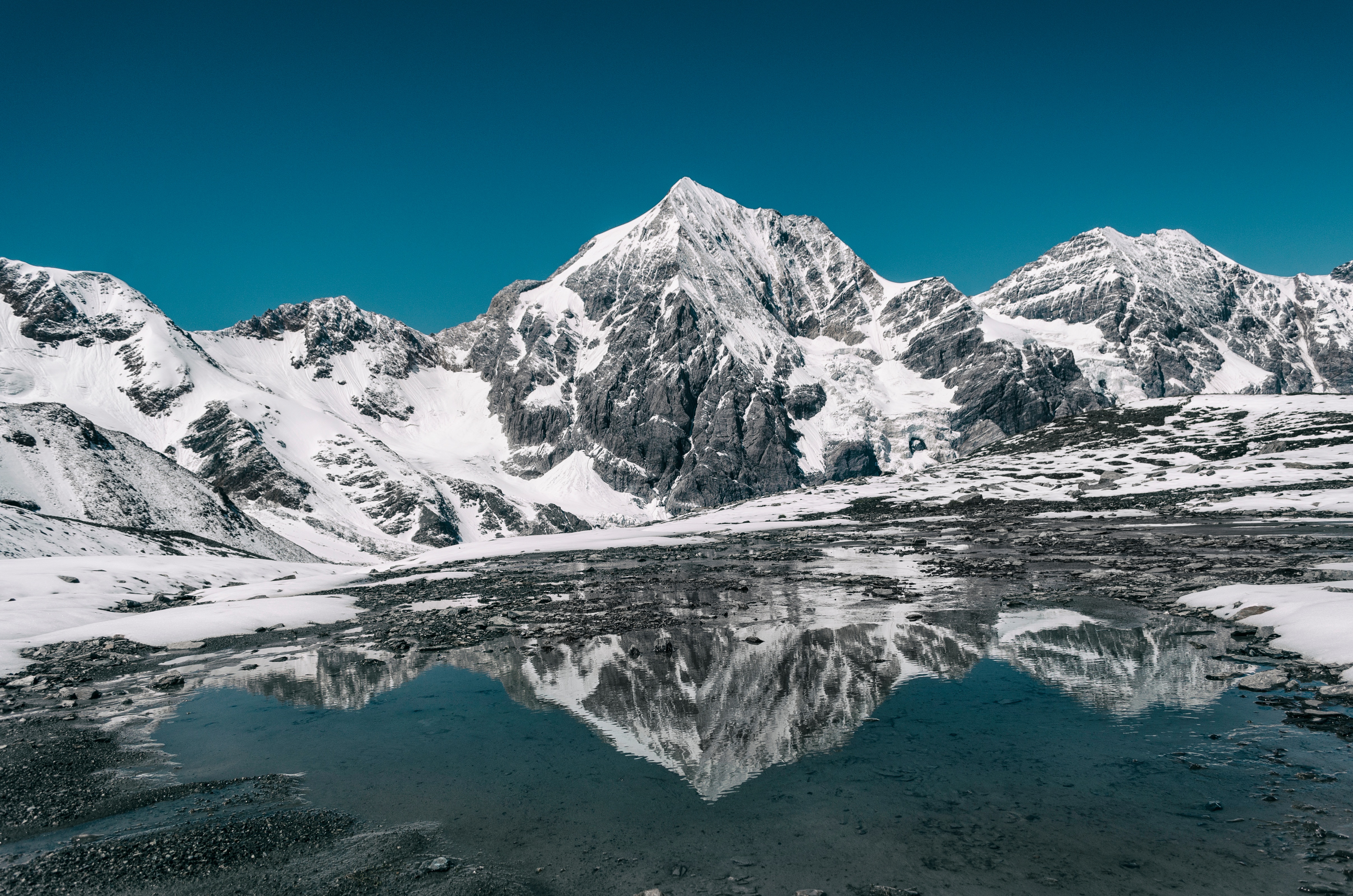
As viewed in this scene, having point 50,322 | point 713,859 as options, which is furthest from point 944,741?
point 50,322

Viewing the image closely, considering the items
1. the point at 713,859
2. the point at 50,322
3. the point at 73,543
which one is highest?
the point at 50,322

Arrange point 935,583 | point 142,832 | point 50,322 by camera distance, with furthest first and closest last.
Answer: point 50,322, point 935,583, point 142,832

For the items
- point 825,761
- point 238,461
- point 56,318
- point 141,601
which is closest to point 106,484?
point 141,601

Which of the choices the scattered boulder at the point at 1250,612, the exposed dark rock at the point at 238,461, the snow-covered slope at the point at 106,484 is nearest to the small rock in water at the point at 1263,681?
the scattered boulder at the point at 1250,612

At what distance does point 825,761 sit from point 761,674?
454 centimetres

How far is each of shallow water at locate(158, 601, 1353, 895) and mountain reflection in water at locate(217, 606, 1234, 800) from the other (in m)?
0.07

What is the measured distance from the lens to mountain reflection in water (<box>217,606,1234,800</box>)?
10.6 m

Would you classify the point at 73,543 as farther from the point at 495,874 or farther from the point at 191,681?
the point at 495,874

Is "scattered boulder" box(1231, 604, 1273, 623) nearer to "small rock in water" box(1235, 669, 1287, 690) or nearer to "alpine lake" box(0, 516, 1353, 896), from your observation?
"alpine lake" box(0, 516, 1353, 896)

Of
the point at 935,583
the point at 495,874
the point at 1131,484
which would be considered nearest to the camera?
the point at 495,874

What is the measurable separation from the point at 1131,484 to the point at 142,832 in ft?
286

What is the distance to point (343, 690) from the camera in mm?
13953

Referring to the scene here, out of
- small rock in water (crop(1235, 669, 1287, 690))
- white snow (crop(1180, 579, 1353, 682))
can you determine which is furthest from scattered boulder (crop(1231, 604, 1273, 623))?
small rock in water (crop(1235, 669, 1287, 690))

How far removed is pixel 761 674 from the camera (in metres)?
13.9
